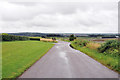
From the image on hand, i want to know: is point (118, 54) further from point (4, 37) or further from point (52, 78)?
point (4, 37)

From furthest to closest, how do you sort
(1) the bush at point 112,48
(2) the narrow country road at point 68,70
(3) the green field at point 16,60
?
(1) the bush at point 112,48, (3) the green field at point 16,60, (2) the narrow country road at point 68,70

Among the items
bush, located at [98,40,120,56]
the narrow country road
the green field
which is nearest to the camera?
the narrow country road

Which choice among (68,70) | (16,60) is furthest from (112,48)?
(16,60)

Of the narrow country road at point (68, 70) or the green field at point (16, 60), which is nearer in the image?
the narrow country road at point (68, 70)

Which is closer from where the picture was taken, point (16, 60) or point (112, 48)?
point (16, 60)

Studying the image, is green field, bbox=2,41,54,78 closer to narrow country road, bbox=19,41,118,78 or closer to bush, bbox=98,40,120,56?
narrow country road, bbox=19,41,118,78

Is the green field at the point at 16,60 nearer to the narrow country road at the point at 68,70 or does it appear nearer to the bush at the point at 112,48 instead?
the narrow country road at the point at 68,70

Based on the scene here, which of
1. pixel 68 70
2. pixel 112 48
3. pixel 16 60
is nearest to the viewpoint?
pixel 68 70

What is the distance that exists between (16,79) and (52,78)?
2.08 m

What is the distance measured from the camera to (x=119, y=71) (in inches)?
376

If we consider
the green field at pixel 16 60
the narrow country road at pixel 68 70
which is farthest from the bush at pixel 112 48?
the green field at pixel 16 60

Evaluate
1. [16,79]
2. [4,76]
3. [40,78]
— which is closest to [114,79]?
[40,78]

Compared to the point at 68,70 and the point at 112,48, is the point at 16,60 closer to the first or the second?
the point at 68,70

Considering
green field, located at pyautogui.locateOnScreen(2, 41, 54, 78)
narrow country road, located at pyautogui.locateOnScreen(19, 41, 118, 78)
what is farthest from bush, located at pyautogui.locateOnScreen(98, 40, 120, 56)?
green field, located at pyautogui.locateOnScreen(2, 41, 54, 78)
